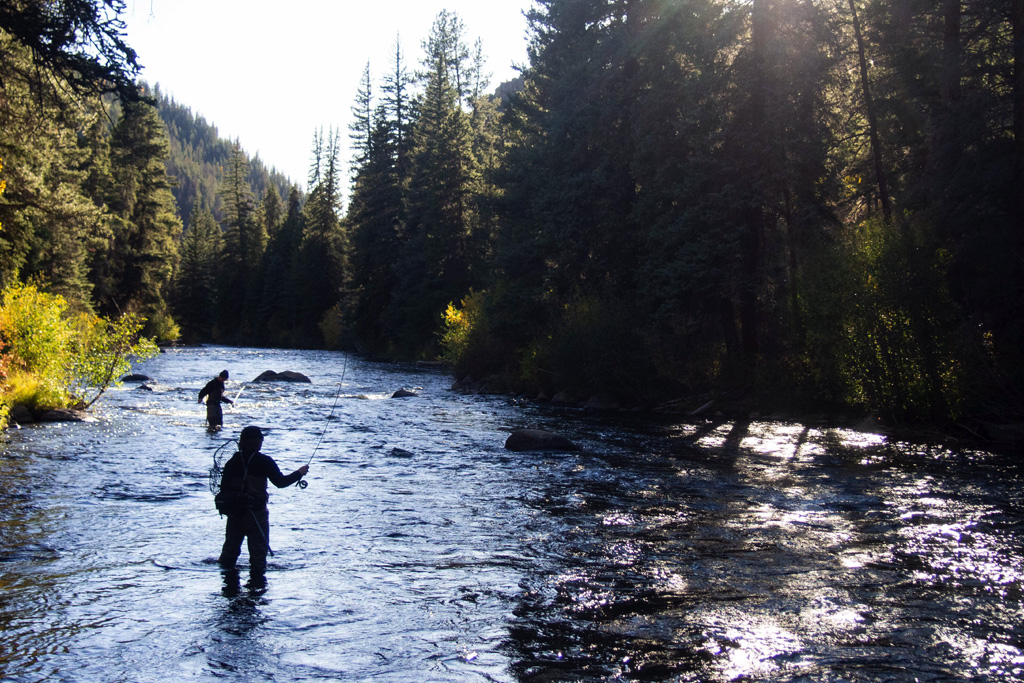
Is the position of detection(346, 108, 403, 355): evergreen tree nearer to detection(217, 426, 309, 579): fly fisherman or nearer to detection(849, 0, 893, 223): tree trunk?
detection(849, 0, 893, 223): tree trunk

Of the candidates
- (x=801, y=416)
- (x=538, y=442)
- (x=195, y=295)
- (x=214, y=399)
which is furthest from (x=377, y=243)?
(x=538, y=442)

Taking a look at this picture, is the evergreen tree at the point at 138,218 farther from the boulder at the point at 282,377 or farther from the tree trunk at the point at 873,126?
the tree trunk at the point at 873,126

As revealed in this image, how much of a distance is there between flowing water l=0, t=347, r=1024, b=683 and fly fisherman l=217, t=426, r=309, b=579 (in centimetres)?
37

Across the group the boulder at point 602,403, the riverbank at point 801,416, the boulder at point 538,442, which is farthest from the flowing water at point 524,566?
the boulder at point 602,403

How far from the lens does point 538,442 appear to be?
1827cm

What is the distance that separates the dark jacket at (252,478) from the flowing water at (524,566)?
960 millimetres

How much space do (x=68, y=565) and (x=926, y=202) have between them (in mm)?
20875

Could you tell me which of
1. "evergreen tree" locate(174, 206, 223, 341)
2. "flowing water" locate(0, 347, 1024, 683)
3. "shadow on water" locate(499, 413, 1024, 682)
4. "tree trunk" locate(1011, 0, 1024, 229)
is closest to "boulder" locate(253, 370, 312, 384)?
"flowing water" locate(0, 347, 1024, 683)

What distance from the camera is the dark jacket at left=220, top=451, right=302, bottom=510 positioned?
343 inches

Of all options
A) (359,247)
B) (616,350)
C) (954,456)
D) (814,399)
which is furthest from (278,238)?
(954,456)

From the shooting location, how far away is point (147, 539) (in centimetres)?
1054

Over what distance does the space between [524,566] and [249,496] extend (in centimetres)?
321

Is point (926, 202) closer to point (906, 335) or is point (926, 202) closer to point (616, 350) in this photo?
point (906, 335)

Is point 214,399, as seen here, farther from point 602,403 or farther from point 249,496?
point 602,403
